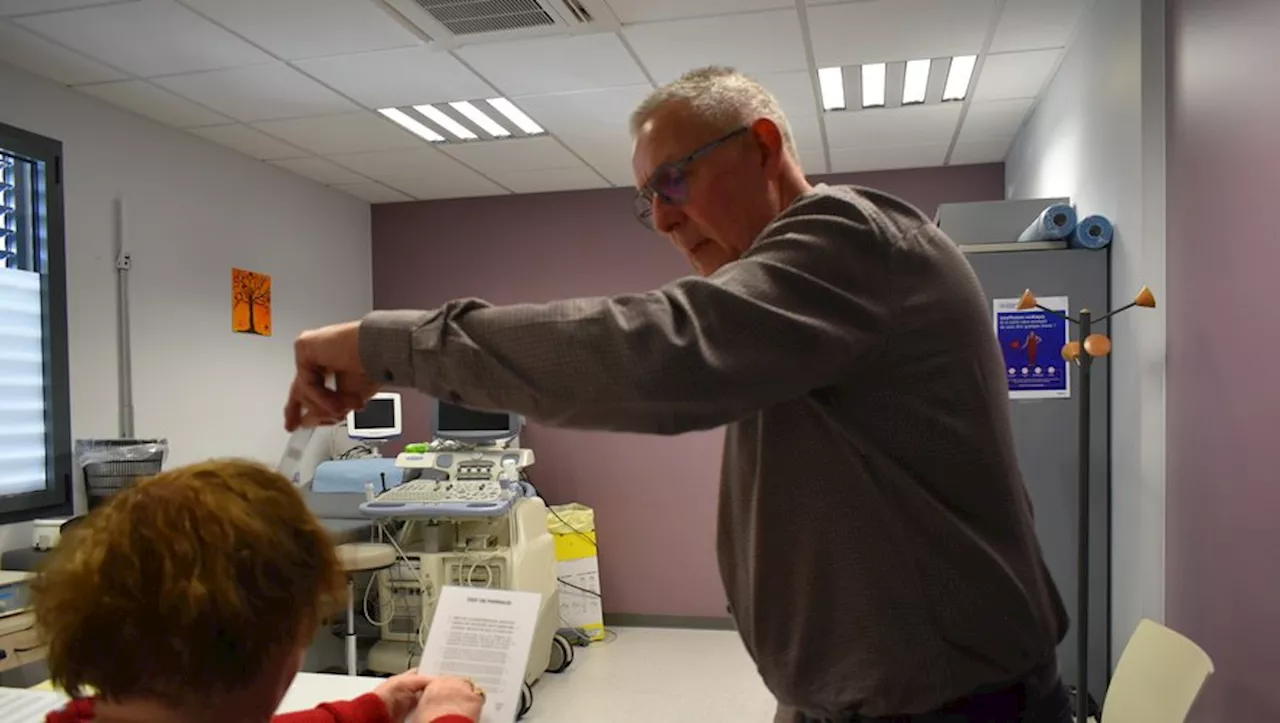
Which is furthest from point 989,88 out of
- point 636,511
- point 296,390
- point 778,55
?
point 296,390

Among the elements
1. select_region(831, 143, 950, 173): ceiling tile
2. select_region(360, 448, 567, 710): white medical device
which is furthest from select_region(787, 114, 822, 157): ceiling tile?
select_region(360, 448, 567, 710): white medical device

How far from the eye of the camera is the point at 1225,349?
6.35ft

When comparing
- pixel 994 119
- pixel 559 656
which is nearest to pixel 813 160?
pixel 994 119

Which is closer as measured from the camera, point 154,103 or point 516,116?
point 154,103

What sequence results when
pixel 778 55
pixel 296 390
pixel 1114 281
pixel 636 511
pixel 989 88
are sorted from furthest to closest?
1. pixel 636 511
2. pixel 989 88
3. pixel 778 55
4. pixel 1114 281
5. pixel 296 390

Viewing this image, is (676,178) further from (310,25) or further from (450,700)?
(310,25)

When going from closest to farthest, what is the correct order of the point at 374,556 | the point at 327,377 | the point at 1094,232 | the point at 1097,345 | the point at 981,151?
1. the point at 327,377
2. the point at 1097,345
3. the point at 1094,232
4. the point at 374,556
5. the point at 981,151

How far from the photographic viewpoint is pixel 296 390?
832 mm

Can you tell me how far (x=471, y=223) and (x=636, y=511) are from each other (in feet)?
7.14

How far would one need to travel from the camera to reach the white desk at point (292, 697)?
63.0 inches

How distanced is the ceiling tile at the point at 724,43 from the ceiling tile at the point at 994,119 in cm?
109

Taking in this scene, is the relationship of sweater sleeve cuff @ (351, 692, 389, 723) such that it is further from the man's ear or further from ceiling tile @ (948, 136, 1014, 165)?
ceiling tile @ (948, 136, 1014, 165)

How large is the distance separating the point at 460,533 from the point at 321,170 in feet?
7.42

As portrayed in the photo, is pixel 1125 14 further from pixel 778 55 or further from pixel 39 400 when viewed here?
pixel 39 400
